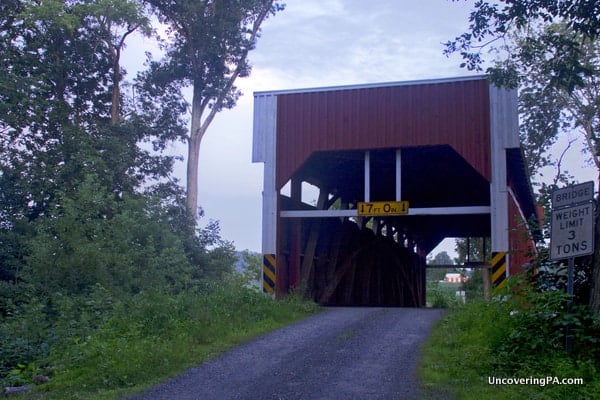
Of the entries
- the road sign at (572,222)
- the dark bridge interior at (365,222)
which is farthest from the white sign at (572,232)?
the dark bridge interior at (365,222)

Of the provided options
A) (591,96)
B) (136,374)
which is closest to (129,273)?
→ (136,374)

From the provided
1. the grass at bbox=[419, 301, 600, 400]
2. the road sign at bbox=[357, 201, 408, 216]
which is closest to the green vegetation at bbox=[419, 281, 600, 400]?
the grass at bbox=[419, 301, 600, 400]

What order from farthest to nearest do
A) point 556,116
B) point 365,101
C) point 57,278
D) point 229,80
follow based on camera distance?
point 556,116, point 229,80, point 365,101, point 57,278

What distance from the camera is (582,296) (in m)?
8.89

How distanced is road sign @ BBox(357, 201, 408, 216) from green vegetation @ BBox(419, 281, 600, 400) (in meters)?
7.41

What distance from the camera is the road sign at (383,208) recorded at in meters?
17.5

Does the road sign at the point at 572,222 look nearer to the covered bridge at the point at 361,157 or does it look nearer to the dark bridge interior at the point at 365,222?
the covered bridge at the point at 361,157

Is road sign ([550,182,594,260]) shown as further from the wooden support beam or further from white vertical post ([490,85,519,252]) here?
the wooden support beam

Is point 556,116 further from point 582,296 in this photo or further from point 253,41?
point 582,296

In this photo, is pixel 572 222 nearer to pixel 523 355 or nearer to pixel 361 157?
pixel 523 355

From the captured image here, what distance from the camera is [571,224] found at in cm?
777

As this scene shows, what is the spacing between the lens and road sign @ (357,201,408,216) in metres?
17.5

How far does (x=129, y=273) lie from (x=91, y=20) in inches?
465

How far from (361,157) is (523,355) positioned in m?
11.6
